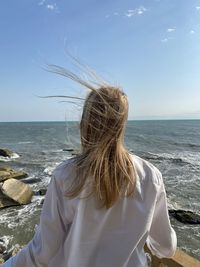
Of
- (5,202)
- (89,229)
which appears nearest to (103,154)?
(89,229)

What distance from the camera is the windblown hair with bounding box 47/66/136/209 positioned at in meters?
1.50

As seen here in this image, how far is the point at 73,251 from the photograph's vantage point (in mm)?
1516

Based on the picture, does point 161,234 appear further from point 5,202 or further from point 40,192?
point 40,192

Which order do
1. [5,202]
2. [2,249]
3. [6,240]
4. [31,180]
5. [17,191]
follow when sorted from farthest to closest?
[31,180], [17,191], [5,202], [6,240], [2,249]

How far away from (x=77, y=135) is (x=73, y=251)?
61 cm

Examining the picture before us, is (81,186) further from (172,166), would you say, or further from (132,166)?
(172,166)

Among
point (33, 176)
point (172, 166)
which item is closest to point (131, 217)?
point (33, 176)

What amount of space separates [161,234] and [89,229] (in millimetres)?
531

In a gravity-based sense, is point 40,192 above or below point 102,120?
below

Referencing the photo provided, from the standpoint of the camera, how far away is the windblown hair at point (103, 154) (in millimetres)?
1499

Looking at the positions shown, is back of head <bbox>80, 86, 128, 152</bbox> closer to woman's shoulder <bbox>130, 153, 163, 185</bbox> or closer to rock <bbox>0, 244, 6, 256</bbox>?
woman's shoulder <bbox>130, 153, 163, 185</bbox>

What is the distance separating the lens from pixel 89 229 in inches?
59.6

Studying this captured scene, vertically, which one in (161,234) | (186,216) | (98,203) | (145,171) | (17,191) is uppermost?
(145,171)

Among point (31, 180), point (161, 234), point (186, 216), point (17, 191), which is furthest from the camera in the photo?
point (31, 180)
